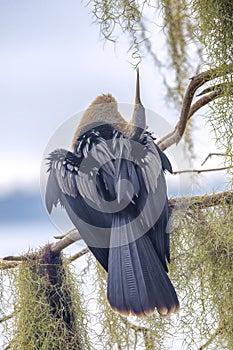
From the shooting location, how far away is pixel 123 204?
1.27m

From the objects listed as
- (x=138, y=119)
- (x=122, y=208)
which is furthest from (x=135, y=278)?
(x=138, y=119)

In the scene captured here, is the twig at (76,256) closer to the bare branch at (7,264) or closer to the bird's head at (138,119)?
the bare branch at (7,264)

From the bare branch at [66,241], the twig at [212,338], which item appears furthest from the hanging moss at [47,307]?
the twig at [212,338]

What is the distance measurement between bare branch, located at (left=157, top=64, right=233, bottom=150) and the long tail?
0.28 meters

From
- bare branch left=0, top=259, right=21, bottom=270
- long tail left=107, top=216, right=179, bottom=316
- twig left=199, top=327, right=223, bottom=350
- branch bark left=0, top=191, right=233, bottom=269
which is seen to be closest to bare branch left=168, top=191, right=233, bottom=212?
branch bark left=0, top=191, right=233, bottom=269

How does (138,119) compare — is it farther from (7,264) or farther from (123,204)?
(7,264)

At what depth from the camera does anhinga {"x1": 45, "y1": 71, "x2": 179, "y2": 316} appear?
118 cm

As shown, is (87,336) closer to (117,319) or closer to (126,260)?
(117,319)

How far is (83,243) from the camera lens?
1459mm

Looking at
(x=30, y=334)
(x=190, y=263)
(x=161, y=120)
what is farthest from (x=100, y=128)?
(x=30, y=334)

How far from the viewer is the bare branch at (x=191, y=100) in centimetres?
111

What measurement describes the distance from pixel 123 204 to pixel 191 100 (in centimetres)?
26

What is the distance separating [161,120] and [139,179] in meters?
0.21

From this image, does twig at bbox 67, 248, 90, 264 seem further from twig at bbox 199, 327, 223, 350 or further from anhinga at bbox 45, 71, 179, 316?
twig at bbox 199, 327, 223, 350
